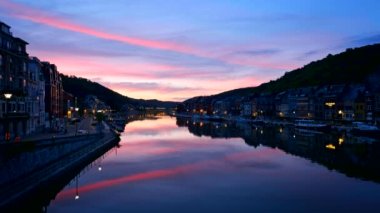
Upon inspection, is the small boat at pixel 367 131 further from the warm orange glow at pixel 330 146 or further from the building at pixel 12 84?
the building at pixel 12 84

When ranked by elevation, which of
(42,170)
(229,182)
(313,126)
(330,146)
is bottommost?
(229,182)

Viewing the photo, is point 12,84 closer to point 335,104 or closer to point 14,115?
point 14,115

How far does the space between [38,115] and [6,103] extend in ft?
62.5

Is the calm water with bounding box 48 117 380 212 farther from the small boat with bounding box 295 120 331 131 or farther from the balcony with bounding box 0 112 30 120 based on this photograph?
the small boat with bounding box 295 120 331 131

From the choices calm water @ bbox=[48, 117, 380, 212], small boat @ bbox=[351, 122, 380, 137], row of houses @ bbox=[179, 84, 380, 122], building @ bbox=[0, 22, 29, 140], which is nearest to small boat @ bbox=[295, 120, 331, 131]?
row of houses @ bbox=[179, 84, 380, 122]

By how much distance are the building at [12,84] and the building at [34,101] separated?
11.3 feet

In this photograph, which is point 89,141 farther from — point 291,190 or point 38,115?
point 291,190

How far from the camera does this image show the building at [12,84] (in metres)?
50.7

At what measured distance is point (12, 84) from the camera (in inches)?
2192

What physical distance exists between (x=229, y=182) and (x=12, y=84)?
3081 cm

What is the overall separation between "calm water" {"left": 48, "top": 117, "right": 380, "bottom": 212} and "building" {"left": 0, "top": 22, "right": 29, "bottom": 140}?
1068cm

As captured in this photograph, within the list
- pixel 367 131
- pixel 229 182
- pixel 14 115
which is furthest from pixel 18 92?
pixel 367 131

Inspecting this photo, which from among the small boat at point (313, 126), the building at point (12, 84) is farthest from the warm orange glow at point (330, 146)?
the building at point (12, 84)

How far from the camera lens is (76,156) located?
50500 millimetres
